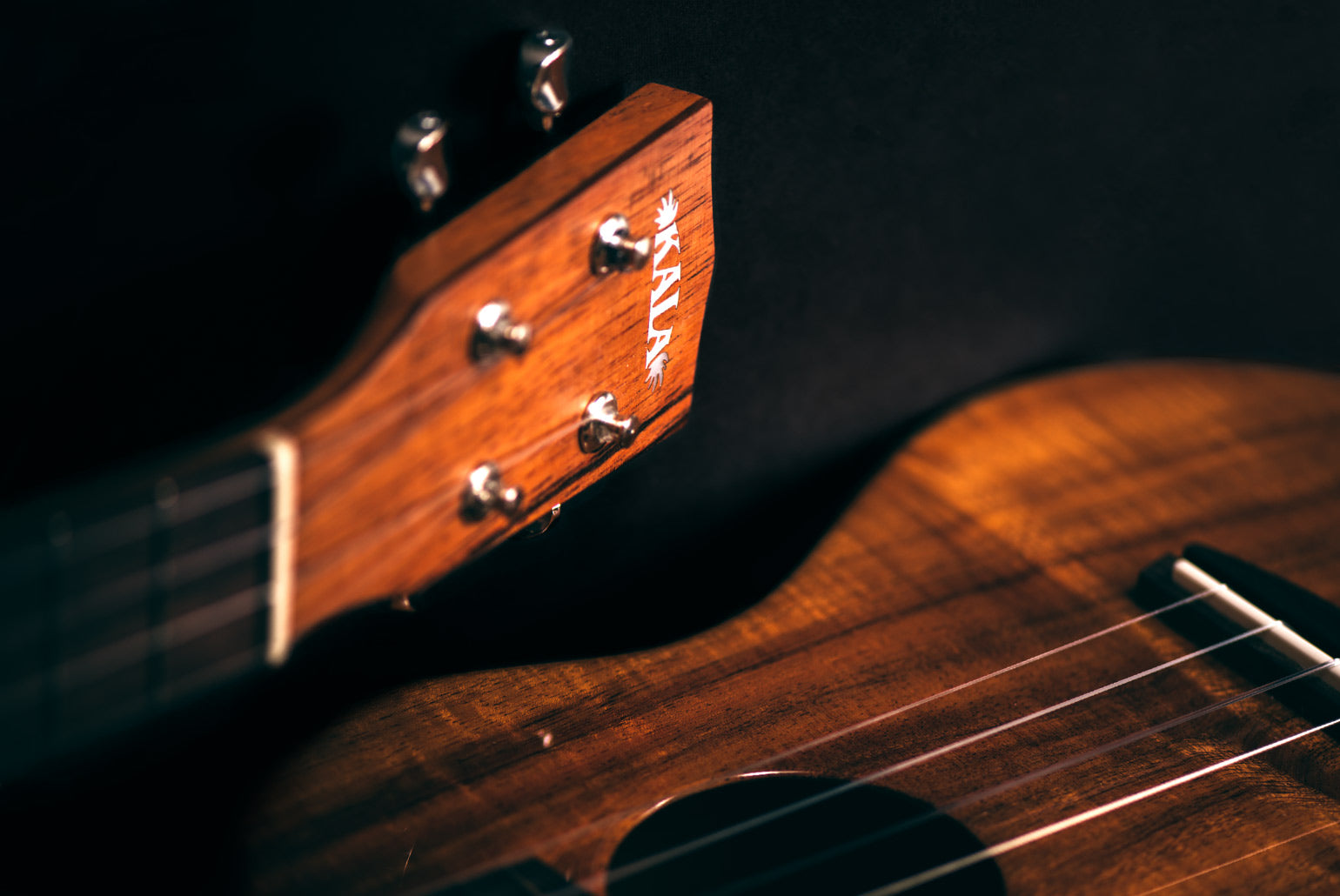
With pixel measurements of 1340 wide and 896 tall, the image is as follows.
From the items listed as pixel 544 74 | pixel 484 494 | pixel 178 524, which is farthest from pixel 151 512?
pixel 544 74

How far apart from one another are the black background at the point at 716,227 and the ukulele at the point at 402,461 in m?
0.04

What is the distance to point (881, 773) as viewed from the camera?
0.59 meters

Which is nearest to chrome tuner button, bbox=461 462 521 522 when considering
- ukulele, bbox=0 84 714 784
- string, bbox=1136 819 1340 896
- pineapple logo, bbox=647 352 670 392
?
ukulele, bbox=0 84 714 784

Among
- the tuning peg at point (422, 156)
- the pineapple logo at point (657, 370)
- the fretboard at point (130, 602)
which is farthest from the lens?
the pineapple logo at point (657, 370)

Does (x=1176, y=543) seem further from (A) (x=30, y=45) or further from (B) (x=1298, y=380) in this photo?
(A) (x=30, y=45)

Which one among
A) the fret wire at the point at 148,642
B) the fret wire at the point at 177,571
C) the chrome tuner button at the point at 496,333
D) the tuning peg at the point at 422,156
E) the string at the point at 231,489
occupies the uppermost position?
the tuning peg at the point at 422,156

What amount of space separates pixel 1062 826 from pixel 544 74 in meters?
0.43

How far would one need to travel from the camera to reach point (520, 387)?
1.60 ft

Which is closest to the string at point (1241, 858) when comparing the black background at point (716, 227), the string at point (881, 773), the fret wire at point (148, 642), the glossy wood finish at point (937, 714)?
the glossy wood finish at point (937, 714)

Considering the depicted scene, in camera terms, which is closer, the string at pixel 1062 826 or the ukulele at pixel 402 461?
the ukulele at pixel 402 461

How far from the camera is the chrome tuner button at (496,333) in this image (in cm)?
46

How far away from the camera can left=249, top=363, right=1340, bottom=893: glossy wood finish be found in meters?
0.54

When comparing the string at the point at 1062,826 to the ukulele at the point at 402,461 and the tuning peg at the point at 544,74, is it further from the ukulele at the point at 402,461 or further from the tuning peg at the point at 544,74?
the tuning peg at the point at 544,74

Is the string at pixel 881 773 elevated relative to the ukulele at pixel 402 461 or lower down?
lower down
